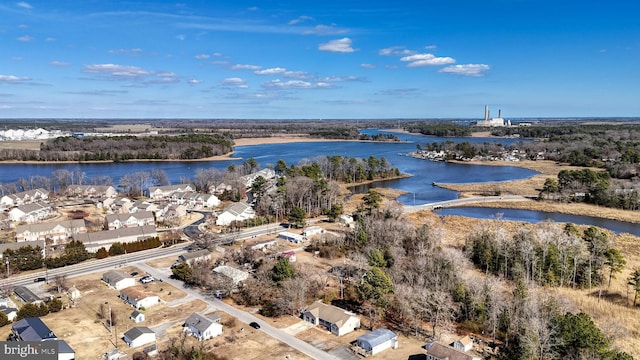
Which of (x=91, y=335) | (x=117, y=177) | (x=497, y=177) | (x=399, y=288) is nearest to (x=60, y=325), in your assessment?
(x=91, y=335)

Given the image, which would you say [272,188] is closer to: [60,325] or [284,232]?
[284,232]

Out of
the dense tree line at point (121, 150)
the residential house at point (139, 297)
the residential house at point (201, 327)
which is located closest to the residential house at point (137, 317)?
the residential house at point (139, 297)

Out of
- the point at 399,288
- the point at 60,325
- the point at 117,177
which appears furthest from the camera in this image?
the point at 117,177

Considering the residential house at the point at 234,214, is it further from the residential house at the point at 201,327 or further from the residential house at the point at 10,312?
the residential house at the point at 201,327

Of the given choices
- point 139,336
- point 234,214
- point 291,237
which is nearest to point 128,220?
point 234,214

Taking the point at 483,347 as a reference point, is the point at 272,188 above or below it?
above

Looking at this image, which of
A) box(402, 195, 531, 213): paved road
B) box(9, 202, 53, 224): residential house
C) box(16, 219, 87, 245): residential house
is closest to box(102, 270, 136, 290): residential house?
box(16, 219, 87, 245): residential house

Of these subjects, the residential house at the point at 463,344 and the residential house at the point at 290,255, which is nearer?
the residential house at the point at 463,344
